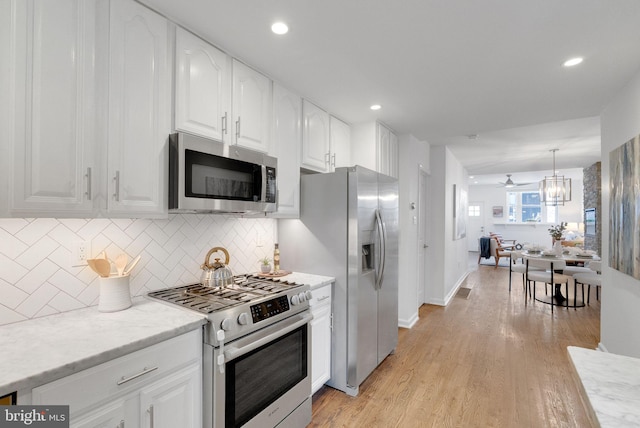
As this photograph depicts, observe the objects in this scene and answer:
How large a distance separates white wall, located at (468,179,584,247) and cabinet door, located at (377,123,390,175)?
361 inches

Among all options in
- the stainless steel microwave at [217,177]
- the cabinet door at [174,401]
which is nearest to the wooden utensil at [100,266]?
the stainless steel microwave at [217,177]

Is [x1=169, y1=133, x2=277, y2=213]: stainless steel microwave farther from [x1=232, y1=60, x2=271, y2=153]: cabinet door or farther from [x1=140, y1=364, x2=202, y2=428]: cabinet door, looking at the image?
[x1=140, y1=364, x2=202, y2=428]: cabinet door

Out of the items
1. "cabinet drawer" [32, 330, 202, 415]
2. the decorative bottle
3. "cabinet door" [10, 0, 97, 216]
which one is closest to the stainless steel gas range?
"cabinet drawer" [32, 330, 202, 415]

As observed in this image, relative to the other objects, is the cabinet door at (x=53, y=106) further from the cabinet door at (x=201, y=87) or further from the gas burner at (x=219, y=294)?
the gas burner at (x=219, y=294)

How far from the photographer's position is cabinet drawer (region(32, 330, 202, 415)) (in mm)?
1018

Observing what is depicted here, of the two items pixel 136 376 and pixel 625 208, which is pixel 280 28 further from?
pixel 625 208

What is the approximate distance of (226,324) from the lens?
1.50m

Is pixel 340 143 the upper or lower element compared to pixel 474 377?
upper

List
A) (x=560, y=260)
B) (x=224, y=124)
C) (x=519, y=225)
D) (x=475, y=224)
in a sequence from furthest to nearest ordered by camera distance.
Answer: (x=475, y=224), (x=519, y=225), (x=560, y=260), (x=224, y=124)

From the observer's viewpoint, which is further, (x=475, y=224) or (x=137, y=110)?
(x=475, y=224)

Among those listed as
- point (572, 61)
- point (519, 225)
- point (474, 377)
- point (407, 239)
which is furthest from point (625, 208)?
point (519, 225)

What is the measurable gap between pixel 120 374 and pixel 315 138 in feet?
7.35

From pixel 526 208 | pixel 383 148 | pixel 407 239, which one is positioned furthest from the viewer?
pixel 526 208

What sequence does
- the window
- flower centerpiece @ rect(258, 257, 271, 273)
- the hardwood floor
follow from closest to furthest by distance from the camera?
the hardwood floor
flower centerpiece @ rect(258, 257, 271, 273)
the window
